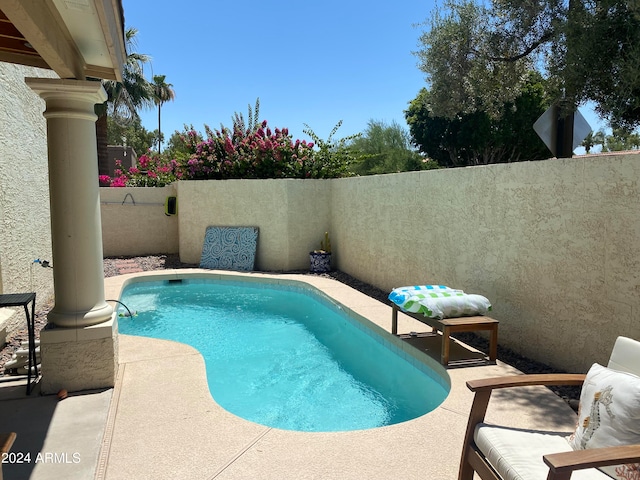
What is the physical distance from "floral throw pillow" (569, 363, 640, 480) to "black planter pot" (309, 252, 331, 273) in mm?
8212

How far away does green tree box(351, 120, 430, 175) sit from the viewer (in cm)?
2378

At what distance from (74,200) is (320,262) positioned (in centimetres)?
697

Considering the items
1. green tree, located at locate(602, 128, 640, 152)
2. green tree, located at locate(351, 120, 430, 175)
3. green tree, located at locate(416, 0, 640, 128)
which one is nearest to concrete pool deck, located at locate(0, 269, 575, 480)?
green tree, located at locate(416, 0, 640, 128)

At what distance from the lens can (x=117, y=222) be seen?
1241 cm

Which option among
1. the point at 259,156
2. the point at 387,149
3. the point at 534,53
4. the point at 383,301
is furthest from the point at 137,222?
the point at 387,149

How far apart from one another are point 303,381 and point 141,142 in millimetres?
47256

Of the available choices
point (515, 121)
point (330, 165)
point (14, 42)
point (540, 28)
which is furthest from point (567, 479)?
point (515, 121)

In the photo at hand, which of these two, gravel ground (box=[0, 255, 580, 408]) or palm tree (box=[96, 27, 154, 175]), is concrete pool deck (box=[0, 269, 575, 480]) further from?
palm tree (box=[96, 27, 154, 175])

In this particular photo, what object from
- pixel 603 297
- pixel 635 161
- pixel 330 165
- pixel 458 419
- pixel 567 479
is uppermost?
pixel 330 165

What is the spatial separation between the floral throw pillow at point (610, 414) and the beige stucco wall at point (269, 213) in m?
8.78

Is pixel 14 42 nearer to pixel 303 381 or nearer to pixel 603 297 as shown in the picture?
pixel 303 381

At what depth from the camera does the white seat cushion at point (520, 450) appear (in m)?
2.01

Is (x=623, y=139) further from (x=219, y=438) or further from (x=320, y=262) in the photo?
(x=219, y=438)

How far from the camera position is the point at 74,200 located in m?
3.90
